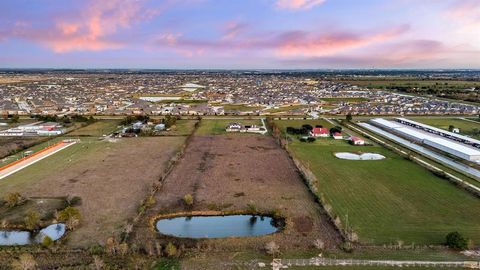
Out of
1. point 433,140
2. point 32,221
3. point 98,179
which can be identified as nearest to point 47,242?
point 32,221

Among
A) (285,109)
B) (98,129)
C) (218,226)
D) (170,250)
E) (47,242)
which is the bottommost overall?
(218,226)

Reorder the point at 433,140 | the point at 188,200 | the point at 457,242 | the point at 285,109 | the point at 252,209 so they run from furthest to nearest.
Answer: the point at 285,109 → the point at 433,140 → the point at 188,200 → the point at 252,209 → the point at 457,242

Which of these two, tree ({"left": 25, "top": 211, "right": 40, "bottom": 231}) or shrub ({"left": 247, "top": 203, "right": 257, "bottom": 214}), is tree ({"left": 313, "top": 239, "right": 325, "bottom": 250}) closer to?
shrub ({"left": 247, "top": 203, "right": 257, "bottom": 214})

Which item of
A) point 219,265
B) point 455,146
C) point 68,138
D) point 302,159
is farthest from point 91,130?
point 455,146

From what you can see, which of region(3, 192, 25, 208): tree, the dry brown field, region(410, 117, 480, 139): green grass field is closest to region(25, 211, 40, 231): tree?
region(3, 192, 25, 208): tree

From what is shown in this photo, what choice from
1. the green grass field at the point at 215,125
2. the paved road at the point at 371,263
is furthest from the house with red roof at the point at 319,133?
the paved road at the point at 371,263

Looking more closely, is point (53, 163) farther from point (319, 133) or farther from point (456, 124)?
point (456, 124)
